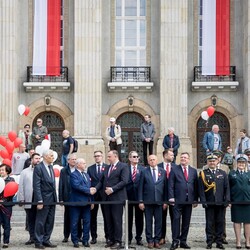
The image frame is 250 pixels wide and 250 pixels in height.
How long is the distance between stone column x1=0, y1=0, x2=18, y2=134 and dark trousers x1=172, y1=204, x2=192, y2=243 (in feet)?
Result: 51.1

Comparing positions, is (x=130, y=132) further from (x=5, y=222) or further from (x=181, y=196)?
(x=5, y=222)

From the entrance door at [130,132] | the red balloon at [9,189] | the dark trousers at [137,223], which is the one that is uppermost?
the entrance door at [130,132]

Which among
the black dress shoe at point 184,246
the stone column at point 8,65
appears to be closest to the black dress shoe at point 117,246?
the black dress shoe at point 184,246

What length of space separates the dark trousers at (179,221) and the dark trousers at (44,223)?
2.67m

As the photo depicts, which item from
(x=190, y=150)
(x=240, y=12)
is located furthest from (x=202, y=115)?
(x=240, y=12)

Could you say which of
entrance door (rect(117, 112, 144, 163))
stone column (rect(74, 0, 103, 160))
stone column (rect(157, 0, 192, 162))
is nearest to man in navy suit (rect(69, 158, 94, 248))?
stone column (rect(74, 0, 103, 160))

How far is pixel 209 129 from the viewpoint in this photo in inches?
1228

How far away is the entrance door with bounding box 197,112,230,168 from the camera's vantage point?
31.1 metres

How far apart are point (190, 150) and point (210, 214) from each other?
47.3ft

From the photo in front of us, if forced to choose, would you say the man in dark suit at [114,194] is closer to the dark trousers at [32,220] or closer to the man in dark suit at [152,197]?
the man in dark suit at [152,197]

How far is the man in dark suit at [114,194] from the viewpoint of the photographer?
15.5 meters

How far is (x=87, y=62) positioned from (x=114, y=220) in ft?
51.0

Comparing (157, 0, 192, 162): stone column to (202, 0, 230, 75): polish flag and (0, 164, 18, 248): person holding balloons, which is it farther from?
(0, 164, 18, 248): person holding balloons

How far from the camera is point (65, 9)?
31.3m
